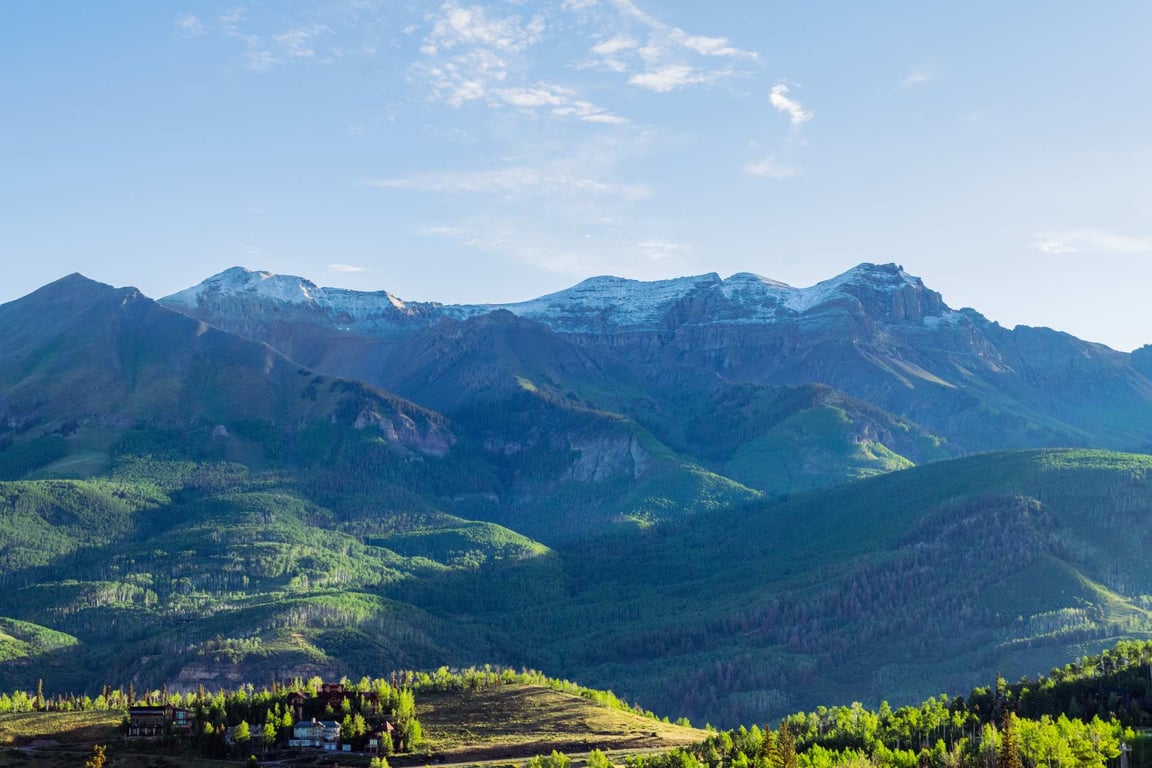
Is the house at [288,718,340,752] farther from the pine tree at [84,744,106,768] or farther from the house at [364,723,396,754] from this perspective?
the pine tree at [84,744,106,768]

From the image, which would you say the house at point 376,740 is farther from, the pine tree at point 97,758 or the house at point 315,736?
the pine tree at point 97,758

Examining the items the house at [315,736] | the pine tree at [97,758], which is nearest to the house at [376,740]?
the house at [315,736]

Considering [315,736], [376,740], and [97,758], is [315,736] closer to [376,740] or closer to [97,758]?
[376,740]

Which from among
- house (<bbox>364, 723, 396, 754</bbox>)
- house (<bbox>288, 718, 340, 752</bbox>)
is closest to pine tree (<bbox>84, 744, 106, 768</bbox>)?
house (<bbox>288, 718, 340, 752</bbox>)

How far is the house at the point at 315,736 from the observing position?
647 ft

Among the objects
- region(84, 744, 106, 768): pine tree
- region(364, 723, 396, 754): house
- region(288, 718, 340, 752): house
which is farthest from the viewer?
region(288, 718, 340, 752): house

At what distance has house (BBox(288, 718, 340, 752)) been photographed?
197125mm

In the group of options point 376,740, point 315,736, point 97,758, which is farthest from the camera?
point 315,736

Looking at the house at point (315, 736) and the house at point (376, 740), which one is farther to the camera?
the house at point (315, 736)

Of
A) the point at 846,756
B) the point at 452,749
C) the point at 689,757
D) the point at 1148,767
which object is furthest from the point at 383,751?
the point at 1148,767

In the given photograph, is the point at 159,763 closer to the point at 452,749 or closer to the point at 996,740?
the point at 452,749

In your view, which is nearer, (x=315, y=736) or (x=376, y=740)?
(x=376, y=740)

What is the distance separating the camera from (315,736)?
198750 millimetres

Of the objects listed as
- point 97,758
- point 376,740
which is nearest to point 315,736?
point 376,740
